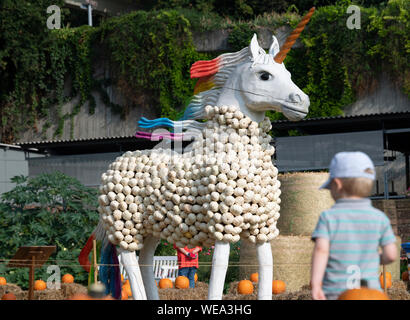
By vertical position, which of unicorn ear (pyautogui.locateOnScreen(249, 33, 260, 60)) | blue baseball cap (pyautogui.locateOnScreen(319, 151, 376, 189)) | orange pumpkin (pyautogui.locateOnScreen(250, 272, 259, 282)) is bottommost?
orange pumpkin (pyautogui.locateOnScreen(250, 272, 259, 282))

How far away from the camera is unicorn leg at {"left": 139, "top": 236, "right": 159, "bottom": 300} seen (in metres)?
5.96

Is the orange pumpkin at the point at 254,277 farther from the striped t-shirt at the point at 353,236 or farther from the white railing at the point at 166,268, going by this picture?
the striped t-shirt at the point at 353,236

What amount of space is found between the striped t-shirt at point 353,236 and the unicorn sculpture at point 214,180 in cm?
209

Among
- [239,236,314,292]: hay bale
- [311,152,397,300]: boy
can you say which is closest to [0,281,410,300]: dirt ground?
[239,236,314,292]: hay bale

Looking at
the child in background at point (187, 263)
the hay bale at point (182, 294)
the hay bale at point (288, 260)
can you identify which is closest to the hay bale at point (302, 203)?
the hay bale at point (288, 260)

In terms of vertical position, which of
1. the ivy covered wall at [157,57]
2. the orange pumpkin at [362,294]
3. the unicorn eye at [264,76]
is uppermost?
the ivy covered wall at [157,57]

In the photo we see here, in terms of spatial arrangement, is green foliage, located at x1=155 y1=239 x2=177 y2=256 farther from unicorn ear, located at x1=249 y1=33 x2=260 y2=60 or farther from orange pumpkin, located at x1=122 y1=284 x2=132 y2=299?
unicorn ear, located at x1=249 y1=33 x2=260 y2=60

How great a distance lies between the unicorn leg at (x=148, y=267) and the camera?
596 cm

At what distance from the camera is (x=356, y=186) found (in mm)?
3057

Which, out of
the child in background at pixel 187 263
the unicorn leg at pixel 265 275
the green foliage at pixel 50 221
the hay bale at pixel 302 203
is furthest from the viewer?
the green foliage at pixel 50 221

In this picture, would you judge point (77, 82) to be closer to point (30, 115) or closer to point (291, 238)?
point (30, 115)

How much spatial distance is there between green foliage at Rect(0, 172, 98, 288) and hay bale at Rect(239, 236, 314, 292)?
2568 millimetres

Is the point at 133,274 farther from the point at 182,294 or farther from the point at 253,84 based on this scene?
the point at 253,84
